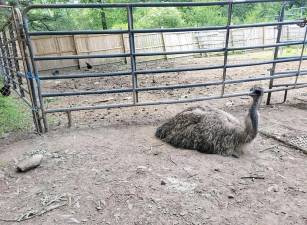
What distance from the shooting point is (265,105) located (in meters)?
5.82

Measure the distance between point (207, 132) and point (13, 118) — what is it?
3581mm

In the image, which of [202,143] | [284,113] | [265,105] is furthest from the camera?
[265,105]

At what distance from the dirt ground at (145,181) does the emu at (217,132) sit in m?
0.12

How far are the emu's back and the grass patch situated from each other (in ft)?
8.59

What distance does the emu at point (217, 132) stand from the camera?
144 inches

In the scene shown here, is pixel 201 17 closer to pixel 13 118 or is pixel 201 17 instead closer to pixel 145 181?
pixel 13 118

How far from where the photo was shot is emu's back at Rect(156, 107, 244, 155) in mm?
3660

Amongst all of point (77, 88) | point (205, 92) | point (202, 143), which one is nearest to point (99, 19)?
point (77, 88)

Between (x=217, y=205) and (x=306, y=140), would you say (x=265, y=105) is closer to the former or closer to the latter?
(x=306, y=140)

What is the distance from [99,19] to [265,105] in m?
17.0

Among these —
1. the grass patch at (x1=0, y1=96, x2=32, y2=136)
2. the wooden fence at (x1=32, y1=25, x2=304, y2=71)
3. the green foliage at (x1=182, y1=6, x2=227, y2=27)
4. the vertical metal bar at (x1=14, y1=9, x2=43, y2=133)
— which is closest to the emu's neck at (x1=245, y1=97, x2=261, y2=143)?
the vertical metal bar at (x1=14, y1=9, x2=43, y2=133)

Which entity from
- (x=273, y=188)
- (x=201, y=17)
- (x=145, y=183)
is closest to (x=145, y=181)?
(x=145, y=183)

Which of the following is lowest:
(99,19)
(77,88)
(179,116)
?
(77,88)

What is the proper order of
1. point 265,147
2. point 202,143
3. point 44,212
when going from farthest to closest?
point 265,147 < point 202,143 < point 44,212
